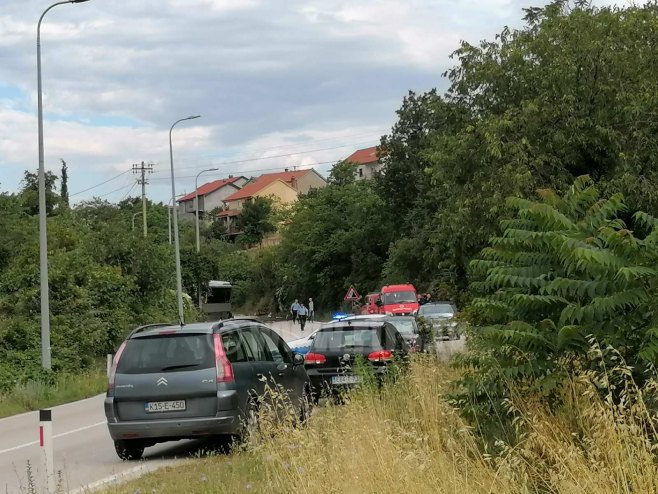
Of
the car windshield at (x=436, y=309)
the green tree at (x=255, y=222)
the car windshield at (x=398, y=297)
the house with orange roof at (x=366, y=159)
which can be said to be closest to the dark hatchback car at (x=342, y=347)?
the car windshield at (x=436, y=309)

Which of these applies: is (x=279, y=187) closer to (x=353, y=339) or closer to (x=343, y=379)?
(x=353, y=339)

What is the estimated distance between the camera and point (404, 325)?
84.8 ft

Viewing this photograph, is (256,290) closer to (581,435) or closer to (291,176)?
(291,176)

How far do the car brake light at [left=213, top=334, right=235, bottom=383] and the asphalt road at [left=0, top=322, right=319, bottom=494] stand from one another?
120 centimetres

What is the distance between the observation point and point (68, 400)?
2362cm

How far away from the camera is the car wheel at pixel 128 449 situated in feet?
41.4

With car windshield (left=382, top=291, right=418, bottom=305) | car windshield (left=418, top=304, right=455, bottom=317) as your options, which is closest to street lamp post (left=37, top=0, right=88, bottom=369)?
car windshield (left=418, top=304, right=455, bottom=317)

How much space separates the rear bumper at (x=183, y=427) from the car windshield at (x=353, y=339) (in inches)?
212

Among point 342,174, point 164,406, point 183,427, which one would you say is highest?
point 342,174

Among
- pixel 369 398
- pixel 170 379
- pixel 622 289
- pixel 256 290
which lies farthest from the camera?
pixel 256 290

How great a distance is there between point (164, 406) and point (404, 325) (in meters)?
14.4

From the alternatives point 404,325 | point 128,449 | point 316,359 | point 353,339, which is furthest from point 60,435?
point 404,325

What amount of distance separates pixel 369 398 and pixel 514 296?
11.9ft

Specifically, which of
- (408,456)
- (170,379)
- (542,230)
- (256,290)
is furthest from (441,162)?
(256,290)
